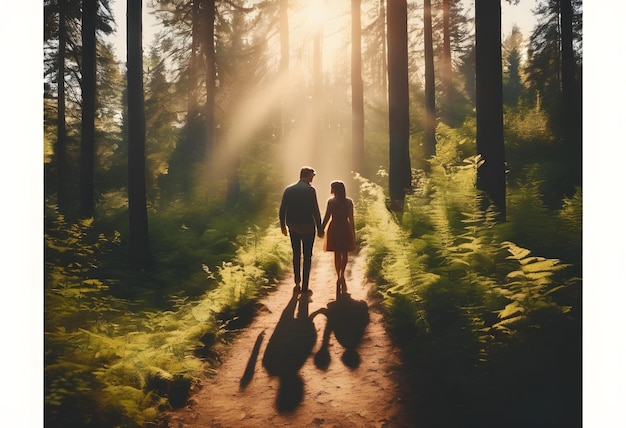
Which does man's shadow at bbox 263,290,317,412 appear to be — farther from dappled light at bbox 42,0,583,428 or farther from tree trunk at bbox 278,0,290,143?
tree trunk at bbox 278,0,290,143

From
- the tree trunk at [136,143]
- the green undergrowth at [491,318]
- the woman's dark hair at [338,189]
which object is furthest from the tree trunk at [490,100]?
the tree trunk at [136,143]

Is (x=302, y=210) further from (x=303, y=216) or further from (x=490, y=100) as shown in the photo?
(x=490, y=100)

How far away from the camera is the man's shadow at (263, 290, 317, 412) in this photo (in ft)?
17.0

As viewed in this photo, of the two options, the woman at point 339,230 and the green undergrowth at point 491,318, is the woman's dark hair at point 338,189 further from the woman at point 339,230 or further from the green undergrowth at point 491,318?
the green undergrowth at point 491,318

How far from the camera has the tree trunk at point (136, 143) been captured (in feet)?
33.2

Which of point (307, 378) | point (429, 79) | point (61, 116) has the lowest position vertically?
point (307, 378)

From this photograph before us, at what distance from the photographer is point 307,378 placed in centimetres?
554

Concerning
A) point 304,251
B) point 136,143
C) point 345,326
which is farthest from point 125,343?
point 136,143

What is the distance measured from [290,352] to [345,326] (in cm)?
111
